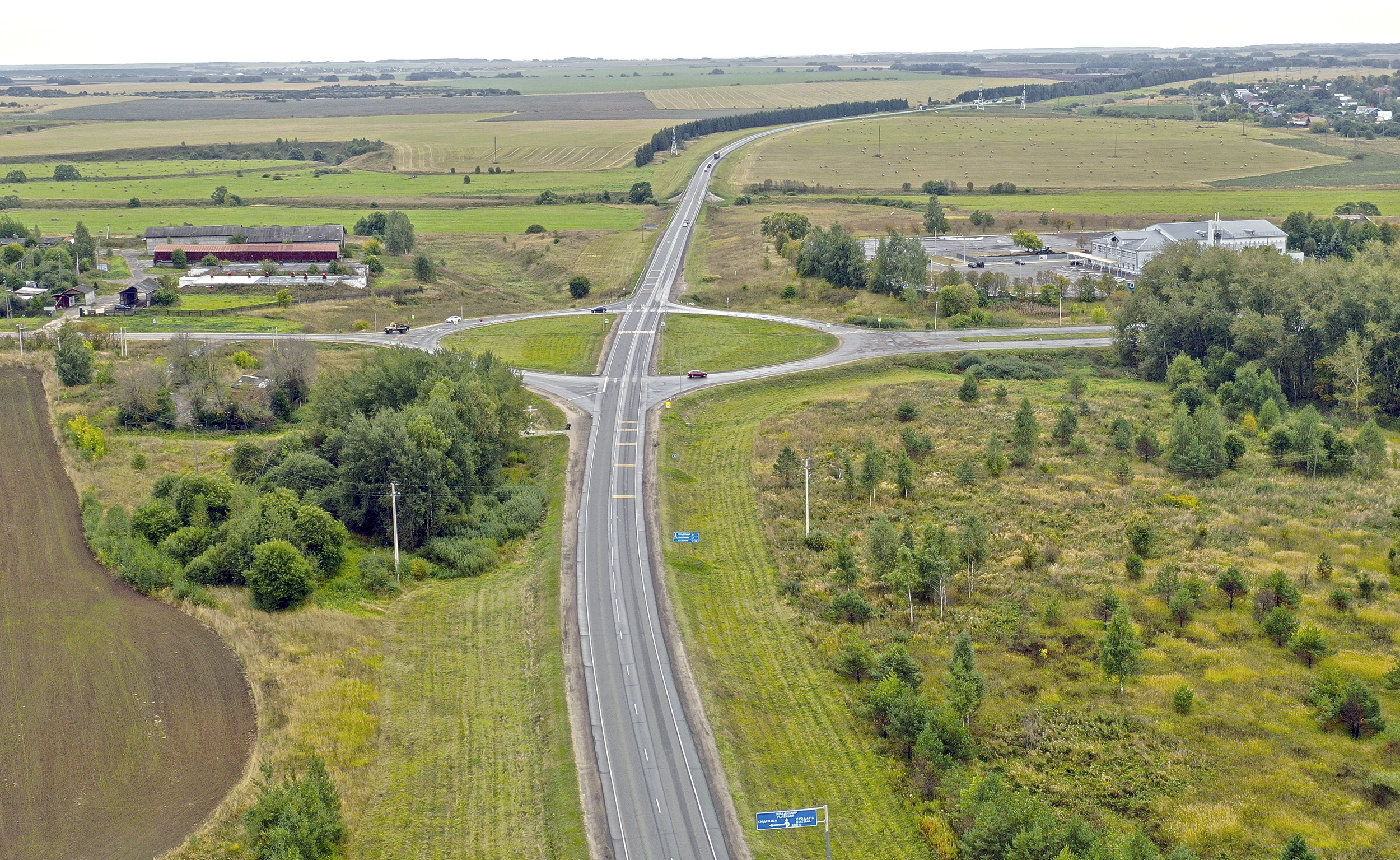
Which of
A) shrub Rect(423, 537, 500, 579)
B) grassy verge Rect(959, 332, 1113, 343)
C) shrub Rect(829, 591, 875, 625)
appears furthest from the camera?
grassy verge Rect(959, 332, 1113, 343)

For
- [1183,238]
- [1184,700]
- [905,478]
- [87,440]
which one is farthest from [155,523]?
[1183,238]

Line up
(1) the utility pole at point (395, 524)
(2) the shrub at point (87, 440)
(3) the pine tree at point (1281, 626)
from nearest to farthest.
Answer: (3) the pine tree at point (1281, 626), (1) the utility pole at point (395, 524), (2) the shrub at point (87, 440)

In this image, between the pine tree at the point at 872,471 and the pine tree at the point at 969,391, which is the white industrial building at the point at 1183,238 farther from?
the pine tree at the point at 872,471

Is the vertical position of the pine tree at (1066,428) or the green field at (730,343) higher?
the green field at (730,343)

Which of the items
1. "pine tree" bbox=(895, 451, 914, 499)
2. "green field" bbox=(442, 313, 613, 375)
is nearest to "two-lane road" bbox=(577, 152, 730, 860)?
"green field" bbox=(442, 313, 613, 375)

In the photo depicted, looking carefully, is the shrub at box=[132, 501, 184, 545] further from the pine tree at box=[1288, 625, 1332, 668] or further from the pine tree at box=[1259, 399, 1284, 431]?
the pine tree at box=[1259, 399, 1284, 431]

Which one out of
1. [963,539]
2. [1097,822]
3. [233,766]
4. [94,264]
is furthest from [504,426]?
[94,264]

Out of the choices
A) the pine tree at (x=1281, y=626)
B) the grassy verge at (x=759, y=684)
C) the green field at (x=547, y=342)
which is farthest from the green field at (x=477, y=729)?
the green field at (x=547, y=342)

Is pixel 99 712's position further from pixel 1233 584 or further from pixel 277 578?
pixel 1233 584
